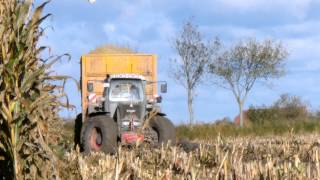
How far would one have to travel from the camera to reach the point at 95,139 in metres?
16.5

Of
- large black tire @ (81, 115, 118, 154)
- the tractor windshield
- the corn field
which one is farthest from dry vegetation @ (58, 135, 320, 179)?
the tractor windshield

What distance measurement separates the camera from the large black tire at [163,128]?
16.4 metres

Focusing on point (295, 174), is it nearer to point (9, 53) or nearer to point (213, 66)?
point (9, 53)

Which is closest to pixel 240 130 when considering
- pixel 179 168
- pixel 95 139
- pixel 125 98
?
pixel 125 98

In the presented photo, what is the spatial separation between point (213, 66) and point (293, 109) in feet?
27.4

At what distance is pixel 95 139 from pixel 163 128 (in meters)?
1.60

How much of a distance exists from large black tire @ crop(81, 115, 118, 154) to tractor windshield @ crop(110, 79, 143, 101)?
109 centimetres

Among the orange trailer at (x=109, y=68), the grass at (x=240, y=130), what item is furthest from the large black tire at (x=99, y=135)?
the grass at (x=240, y=130)

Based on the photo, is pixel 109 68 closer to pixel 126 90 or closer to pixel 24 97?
pixel 126 90

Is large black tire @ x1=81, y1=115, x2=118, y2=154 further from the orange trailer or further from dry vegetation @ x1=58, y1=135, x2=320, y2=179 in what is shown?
dry vegetation @ x1=58, y1=135, x2=320, y2=179

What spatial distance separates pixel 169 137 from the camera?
16500 mm

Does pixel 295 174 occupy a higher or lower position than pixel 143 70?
lower

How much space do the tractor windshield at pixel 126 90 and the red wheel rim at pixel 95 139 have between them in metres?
1.22

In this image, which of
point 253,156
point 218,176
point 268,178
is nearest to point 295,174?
point 268,178
